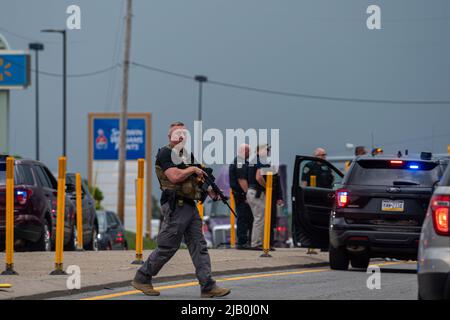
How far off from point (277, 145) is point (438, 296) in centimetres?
1641

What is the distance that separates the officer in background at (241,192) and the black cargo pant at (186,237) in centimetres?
821

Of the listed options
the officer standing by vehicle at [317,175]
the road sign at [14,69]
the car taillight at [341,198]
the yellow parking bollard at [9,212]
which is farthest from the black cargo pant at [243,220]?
the road sign at [14,69]

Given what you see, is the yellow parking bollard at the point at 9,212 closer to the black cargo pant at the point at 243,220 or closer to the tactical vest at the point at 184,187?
the tactical vest at the point at 184,187

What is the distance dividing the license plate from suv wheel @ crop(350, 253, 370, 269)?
3.09 feet

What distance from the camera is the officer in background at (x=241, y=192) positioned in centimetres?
2227

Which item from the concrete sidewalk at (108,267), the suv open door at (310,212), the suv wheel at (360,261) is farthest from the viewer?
the suv open door at (310,212)

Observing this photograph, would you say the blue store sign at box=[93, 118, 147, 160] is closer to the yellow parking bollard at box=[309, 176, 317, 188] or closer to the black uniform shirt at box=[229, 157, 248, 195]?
the black uniform shirt at box=[229, 157, 248, 195]

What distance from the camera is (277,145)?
1047 inches

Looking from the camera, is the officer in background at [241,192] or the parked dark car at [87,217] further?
the parked dark car at [87,217]

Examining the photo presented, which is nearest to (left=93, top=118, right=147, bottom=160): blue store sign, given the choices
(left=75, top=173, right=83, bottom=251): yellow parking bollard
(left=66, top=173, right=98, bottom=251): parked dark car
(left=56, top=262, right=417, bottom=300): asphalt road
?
(left=66, top=173, right=98, bottom=251): parked dark car

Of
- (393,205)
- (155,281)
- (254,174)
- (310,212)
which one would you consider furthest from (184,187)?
(254,174)

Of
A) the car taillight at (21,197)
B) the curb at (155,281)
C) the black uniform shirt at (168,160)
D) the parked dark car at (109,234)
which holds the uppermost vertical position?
the black uniform shirt at (168,160)
